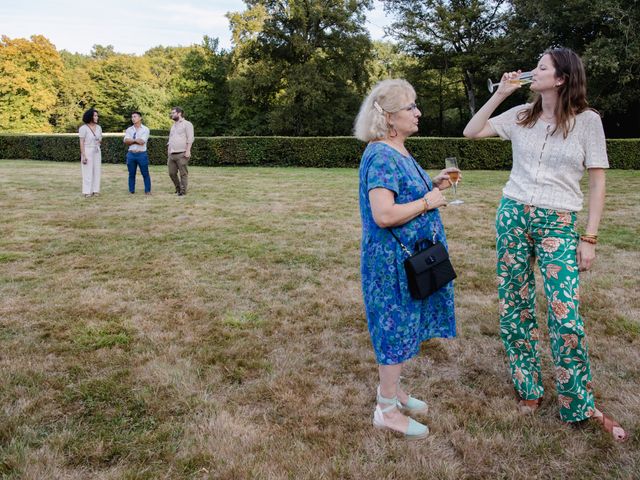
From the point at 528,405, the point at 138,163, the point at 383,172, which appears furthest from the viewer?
the point at 138,163

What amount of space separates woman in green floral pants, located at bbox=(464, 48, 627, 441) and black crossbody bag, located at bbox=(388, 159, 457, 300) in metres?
0.52

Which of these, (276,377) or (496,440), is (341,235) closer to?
(276,377)

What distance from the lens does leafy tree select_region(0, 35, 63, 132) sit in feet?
149

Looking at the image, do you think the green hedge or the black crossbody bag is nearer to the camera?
the black crossbody bag

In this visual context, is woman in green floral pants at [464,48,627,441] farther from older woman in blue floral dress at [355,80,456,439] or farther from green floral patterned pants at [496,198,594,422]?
older woman in blue floral dress at [355,80,456,439]

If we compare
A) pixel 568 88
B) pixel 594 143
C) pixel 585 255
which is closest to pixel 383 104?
pixel 568 88

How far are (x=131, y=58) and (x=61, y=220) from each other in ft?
176

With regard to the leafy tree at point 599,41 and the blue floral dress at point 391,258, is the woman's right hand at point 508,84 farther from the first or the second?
the leafy tree at point 599,41

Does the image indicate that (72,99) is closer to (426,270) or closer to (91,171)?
(91,171)

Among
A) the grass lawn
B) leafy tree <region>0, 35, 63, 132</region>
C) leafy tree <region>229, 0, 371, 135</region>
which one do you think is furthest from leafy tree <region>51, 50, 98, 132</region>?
the grass lawn

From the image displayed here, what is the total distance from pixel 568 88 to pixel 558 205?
1.88ft


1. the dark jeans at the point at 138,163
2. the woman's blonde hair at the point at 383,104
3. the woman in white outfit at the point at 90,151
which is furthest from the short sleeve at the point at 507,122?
the woman in white outfit at the point at 90,151

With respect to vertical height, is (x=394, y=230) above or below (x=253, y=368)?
above

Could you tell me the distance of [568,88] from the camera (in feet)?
7.88
